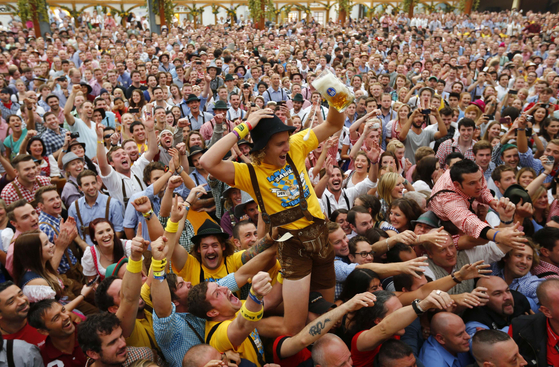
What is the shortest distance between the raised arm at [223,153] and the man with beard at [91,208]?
2.26 m

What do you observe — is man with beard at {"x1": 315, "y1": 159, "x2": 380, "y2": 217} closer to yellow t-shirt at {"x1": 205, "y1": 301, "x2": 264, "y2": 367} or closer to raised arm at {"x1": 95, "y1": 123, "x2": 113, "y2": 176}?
yellow t-shirt at {"x1": 205, "y1": 301, "x2": 264, "y2": 367}

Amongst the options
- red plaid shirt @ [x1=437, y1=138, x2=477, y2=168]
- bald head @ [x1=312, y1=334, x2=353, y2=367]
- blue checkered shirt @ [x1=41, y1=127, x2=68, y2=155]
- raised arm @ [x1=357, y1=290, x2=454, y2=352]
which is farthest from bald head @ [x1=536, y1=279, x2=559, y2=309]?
blue checkered shirt @ [x1=41, y1=127, x2=68, y2=155]

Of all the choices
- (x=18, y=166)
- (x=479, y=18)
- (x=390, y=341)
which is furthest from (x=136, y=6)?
(x=390, y=341)

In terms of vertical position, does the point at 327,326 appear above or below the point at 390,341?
above

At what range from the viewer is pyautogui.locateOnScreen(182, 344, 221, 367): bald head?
2334 mm

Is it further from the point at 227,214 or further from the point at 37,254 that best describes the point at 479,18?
the point at 37,254

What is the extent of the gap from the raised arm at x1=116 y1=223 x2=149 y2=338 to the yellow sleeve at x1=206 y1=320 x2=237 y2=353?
1.91 feet

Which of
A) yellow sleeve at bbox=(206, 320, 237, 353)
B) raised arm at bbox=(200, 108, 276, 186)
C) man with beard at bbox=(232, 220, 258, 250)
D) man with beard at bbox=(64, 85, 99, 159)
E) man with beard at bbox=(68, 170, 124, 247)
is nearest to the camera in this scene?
yellow sleeve at bbox=(206, 320, 237, 353)

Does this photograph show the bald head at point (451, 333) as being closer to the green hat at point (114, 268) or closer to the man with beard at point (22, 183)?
the green hat at point (114, 268)

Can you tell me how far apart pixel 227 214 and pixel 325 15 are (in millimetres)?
31269

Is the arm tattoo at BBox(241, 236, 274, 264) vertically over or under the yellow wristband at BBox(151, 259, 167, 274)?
under

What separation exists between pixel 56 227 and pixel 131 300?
2.16 metres

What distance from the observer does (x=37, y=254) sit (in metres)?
3.35

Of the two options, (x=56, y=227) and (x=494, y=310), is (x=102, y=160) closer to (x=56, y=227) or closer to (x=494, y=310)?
(x=56, y=227)
